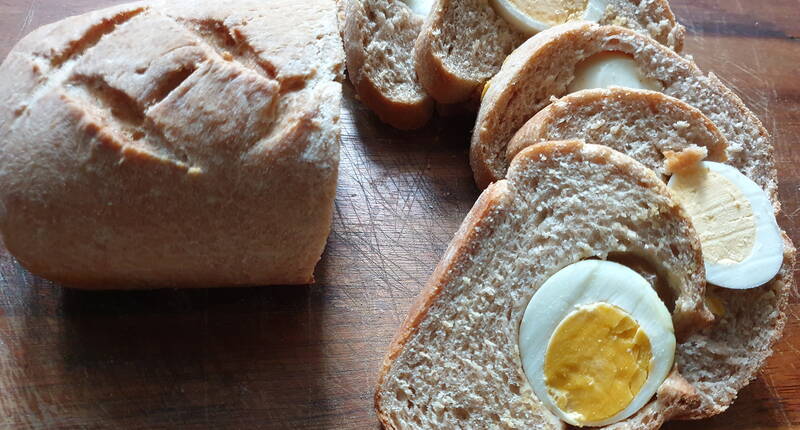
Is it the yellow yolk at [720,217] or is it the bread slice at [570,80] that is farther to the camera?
the bread slice at [570,80]

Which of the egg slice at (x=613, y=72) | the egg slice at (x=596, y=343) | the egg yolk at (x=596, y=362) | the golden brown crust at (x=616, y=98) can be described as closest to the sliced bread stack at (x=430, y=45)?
the egg slice at (x=613, y=72)

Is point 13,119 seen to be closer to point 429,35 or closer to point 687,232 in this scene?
point 429,35

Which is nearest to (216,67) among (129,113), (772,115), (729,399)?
(129,113)

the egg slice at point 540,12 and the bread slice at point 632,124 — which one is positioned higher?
the egg slice at point 540,12

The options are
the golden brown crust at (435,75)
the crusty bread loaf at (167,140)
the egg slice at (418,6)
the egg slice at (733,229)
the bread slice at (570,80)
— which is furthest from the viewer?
the egg slice at (418,6)

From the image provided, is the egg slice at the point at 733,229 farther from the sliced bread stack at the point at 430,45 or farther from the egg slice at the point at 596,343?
the sliced bread stack at the point at 430,45

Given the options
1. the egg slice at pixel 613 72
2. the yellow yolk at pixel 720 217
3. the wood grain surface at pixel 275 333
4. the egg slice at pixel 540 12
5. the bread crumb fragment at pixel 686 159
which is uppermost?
the egg slice at pixel 540 12

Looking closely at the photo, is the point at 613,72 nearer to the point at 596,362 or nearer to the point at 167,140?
the point at 596,362

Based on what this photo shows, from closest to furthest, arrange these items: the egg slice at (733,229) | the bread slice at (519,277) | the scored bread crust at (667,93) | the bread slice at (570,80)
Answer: the bread slice at (519,277) → the egg slice at (733,229) → the scored bread crust at (667,93) → the bread slice at (570,80)
